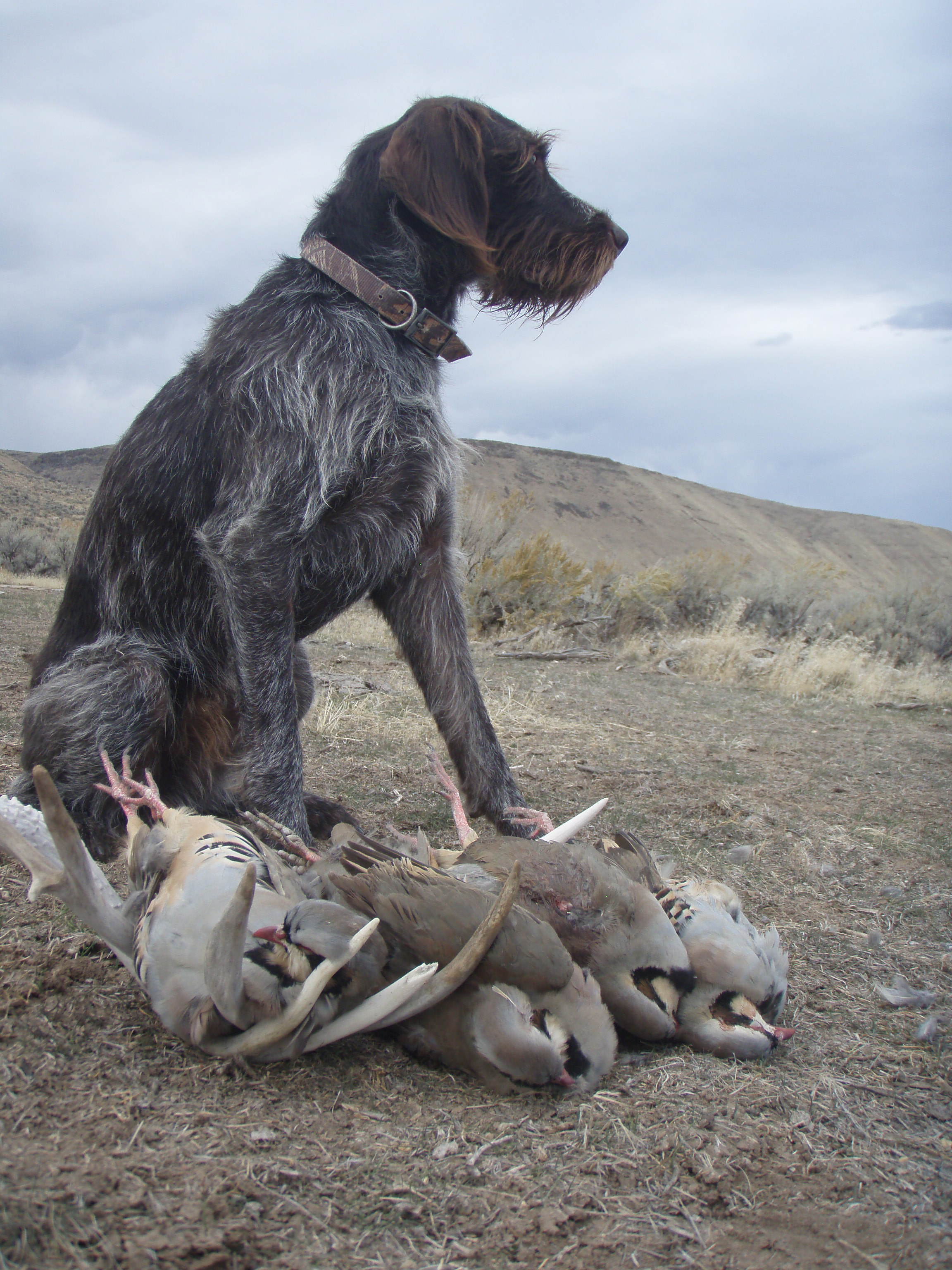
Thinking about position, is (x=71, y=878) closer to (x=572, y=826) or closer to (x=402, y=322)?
(x=572, y=826)

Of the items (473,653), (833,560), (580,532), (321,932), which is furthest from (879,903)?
(833,560)

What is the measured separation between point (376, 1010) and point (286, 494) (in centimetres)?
174

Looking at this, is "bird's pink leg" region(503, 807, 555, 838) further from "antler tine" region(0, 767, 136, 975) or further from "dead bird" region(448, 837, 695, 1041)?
"antler tine" region(0, 767, 136, 975)

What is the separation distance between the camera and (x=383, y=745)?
491 centimetres

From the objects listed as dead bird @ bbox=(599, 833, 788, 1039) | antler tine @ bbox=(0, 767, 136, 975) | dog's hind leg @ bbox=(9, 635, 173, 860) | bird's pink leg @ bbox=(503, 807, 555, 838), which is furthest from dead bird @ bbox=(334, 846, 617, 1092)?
dog's hind leg @ bbox=(9, 635, 173, 860)

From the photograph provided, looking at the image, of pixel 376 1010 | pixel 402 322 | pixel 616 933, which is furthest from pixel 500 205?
pixel 376 1010

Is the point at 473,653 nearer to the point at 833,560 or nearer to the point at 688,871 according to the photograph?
the point at 688,871

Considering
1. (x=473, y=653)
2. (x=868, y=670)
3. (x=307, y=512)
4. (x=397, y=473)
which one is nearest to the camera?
(x=307, y=512)

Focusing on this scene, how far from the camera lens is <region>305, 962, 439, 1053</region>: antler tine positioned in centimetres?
154

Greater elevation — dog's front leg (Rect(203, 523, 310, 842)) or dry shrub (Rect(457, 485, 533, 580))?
dry shrub (Rect(457, 485, 533, 580))

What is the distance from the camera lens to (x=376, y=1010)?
1550 millimetres

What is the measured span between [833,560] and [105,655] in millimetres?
70055

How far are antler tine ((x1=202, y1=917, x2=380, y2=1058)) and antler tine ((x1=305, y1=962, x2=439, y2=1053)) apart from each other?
2.2 inches

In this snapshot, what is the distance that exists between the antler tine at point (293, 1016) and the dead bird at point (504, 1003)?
0.17 metres
